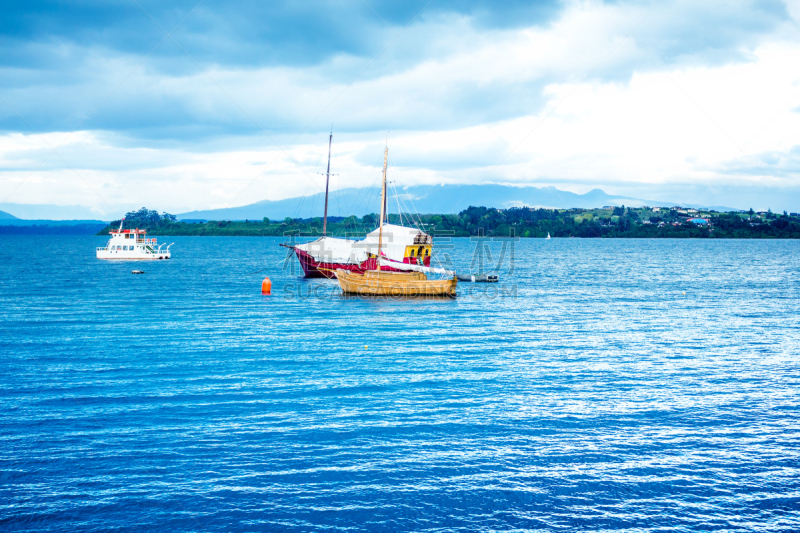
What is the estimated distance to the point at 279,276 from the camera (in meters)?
95.7

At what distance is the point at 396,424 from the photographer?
2198 cm

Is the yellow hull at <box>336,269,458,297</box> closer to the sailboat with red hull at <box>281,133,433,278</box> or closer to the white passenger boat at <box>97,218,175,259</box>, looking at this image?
the sailboat with red hull at <box>281,133,433,278</box>

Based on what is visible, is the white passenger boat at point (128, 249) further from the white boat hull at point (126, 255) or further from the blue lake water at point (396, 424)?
the blue lake water at point (396, 424)

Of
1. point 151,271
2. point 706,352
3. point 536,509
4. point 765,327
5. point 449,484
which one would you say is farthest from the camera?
point 151,271

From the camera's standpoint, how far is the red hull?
242 ft

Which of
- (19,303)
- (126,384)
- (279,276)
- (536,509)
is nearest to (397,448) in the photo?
(536,509)

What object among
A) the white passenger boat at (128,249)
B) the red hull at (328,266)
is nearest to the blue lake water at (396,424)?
the red hull at (328,266)

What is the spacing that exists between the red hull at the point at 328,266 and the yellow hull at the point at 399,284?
715 cm

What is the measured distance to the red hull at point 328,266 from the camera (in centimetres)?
7366

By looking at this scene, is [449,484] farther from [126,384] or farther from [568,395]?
[126,384]

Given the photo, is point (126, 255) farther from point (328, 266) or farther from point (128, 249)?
point (328, 266)

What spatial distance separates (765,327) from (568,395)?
90.1 ft

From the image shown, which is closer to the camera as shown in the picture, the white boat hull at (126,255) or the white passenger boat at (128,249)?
the white boat hull at (126,255)

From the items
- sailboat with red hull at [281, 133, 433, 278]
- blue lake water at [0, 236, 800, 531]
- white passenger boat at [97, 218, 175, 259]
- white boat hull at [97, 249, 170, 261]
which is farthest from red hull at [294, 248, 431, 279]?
white passenger boat at [97, 218, 175, 259]
